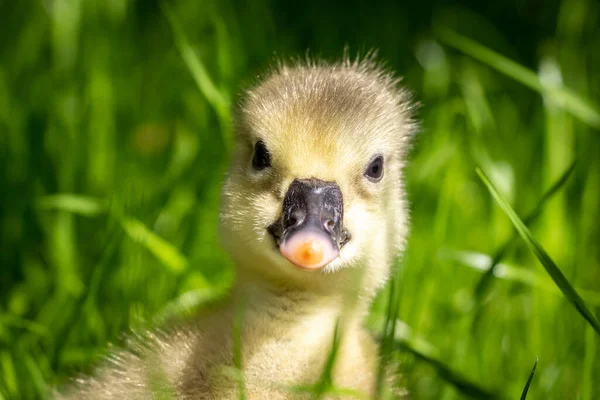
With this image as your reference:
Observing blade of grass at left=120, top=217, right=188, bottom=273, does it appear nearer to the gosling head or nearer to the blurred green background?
the blurred green background

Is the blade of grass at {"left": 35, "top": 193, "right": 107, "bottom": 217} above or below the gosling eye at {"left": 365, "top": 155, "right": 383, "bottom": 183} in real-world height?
below

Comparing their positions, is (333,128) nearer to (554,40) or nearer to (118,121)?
(118,121)

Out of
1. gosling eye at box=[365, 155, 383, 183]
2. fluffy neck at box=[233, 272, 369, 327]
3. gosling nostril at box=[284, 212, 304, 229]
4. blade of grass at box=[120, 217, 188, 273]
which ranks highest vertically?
gosling eye at box=[365, 155, 383, 183]

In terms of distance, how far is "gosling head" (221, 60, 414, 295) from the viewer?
A: 5.66 feet

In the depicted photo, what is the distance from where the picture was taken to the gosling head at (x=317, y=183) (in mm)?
1726

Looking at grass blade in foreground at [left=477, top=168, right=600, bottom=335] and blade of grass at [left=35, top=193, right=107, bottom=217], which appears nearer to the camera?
grass blade in foreground at [left=477, top=168, right=600, bottom=335]

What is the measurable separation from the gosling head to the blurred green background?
0.16 m

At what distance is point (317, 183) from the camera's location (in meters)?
1.76

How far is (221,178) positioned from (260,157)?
756mm

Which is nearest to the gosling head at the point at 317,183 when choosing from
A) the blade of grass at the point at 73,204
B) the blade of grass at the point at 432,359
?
the blade of grass at the point at 432,359

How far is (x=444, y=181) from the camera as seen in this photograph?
278cm

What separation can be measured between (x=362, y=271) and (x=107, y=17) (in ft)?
5.83

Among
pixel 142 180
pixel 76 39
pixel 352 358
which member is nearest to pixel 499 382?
pixel 352 358

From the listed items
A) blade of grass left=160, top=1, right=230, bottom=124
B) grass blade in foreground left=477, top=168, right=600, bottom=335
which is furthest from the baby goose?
blade of grass left=160, top=1, right=230, bottom=124
